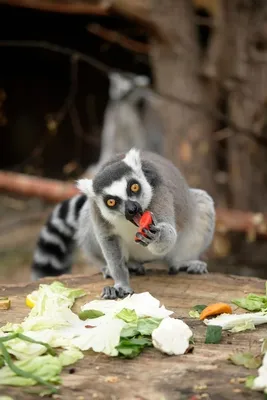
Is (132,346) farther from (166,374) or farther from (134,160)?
(134,160)

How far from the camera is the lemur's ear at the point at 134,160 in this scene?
13.2 feet

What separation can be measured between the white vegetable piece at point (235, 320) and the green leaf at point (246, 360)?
360 millimetres

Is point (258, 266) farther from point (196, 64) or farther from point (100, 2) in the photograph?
point (100, 2)

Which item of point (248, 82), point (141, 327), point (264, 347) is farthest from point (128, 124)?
point (264, 347)

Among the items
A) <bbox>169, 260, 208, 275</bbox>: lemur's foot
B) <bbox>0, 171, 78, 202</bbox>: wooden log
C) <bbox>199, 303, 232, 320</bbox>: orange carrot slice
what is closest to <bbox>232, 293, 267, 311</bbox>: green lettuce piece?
<bbox>199, 303, 232, 320</bbox>: orange carrot slice

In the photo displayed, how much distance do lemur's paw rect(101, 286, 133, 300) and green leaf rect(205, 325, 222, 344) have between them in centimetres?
81

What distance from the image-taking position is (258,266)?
7.90 m

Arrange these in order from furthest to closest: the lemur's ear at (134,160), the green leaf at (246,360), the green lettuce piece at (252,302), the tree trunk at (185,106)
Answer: the tree trunk at (185,106) → the lemur's ear at (134,160) → the green lettuce piece at (252,302) → the green leaf at (246,360)

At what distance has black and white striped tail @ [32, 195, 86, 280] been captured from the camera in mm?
4949

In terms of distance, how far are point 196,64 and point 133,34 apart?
2.16 m

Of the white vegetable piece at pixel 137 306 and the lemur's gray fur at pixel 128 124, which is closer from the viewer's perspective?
the white vegetable piece at pixel 137 306

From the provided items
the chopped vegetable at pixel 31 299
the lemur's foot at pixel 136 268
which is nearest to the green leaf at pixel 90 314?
the chopped vegetable at pixel 31 299

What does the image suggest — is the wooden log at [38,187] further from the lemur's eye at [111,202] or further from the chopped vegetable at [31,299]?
the chopped vegetable at [31,299]

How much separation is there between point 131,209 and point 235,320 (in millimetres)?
879
